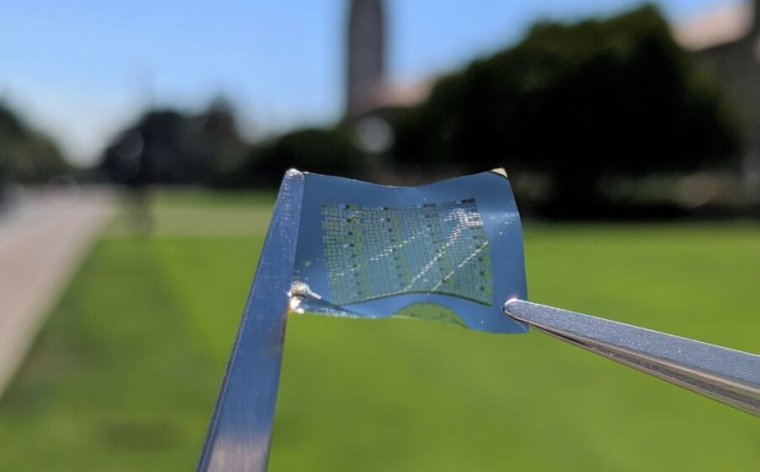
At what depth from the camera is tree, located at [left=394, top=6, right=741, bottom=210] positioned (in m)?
30.8

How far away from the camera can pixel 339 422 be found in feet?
18.2

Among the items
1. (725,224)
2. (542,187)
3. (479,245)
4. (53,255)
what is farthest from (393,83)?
(479,245)

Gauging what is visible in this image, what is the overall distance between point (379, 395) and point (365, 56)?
7757cm

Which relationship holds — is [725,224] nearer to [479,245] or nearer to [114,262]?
[114,262]

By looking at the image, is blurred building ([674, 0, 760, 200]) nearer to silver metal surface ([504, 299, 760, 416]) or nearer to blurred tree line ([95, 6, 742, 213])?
blurred tree line ([95, 6, 742, 213])

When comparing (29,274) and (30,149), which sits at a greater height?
(30,149)

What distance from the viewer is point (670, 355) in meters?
1.63

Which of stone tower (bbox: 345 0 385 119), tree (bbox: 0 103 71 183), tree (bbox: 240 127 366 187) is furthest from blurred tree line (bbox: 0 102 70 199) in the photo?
stone tower (bbox: 345 0 385 119)

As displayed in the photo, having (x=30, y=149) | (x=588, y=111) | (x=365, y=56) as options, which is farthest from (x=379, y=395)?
(x=30, y=149)

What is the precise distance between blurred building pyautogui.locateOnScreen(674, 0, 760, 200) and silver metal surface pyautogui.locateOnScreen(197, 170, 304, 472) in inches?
1555

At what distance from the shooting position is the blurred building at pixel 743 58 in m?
40.3

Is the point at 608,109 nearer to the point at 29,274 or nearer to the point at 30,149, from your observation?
the point at 29,274

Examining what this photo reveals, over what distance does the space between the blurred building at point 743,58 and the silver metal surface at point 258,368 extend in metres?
39.5

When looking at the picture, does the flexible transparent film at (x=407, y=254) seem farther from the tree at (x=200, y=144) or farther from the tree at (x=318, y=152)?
the tree at (x=200, y=144)
